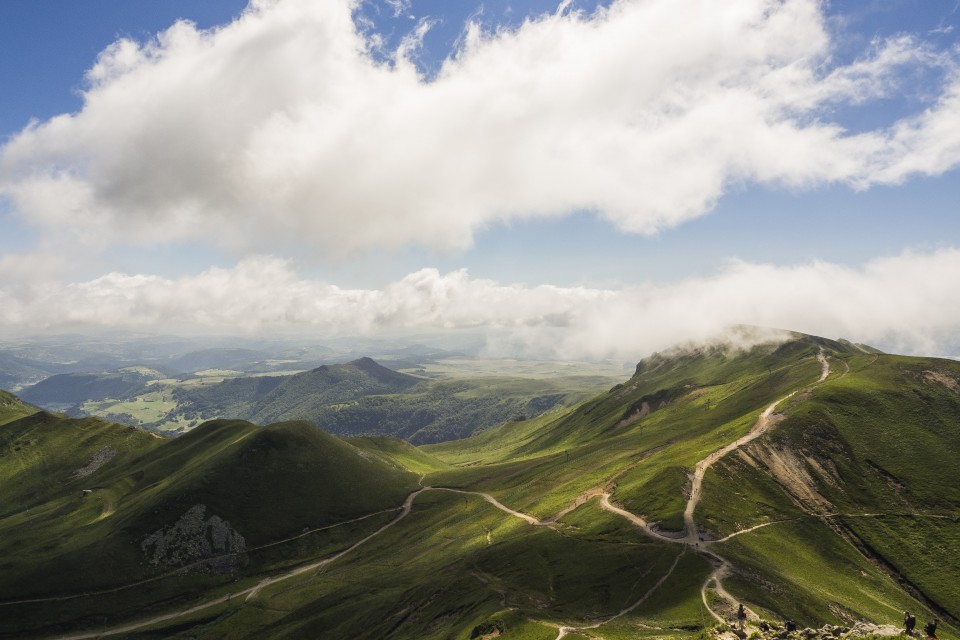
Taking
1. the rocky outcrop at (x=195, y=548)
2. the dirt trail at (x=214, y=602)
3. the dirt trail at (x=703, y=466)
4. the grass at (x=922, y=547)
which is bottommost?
the dirt trail at (x=214, y=602)

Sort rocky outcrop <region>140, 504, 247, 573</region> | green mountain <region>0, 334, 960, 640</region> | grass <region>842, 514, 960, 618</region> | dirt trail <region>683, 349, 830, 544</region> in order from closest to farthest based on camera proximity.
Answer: green mountain <region>0, 334, 960, 640</region>
dirt trail <region>683, 349, 830, 544</region>
grass <region>842, 514, 960, 618</region>
rocky outcrop <region>140, 504, 247, 573</region>

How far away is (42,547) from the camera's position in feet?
645

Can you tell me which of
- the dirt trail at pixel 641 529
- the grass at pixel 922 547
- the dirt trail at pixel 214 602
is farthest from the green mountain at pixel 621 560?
the dirt trail at pixel 214 602

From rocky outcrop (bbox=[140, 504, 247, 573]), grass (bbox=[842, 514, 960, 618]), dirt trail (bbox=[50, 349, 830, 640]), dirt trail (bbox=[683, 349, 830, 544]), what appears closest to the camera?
dirt trail (bbox=[50, 349, 830, 640])

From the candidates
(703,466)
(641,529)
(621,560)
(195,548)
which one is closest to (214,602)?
(195,548)

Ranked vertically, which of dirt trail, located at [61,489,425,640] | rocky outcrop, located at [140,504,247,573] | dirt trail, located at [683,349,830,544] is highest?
dirt trail, located at [683,349,830,544]

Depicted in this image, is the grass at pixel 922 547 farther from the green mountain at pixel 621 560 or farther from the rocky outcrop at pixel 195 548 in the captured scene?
the rocky outcrop at pixel 195 548

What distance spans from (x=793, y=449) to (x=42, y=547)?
291 metres

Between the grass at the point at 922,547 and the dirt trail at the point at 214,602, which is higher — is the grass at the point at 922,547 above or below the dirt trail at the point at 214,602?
above

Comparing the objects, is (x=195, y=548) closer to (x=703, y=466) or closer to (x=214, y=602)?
(x=214, y=602)

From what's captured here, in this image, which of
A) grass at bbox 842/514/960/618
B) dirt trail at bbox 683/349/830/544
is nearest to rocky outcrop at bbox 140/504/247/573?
dirt trail at bbox 683/349/830/544

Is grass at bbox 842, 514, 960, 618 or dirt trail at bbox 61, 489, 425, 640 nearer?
grass at bbox 842, 514, 960, 618

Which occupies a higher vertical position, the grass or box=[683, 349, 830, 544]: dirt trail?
box=[683, 349, 830, 544]: dirt trail

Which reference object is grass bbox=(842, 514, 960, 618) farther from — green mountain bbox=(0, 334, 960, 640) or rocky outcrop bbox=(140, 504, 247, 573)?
rocky outcrop bbox=(140, 504, 247, 573)
